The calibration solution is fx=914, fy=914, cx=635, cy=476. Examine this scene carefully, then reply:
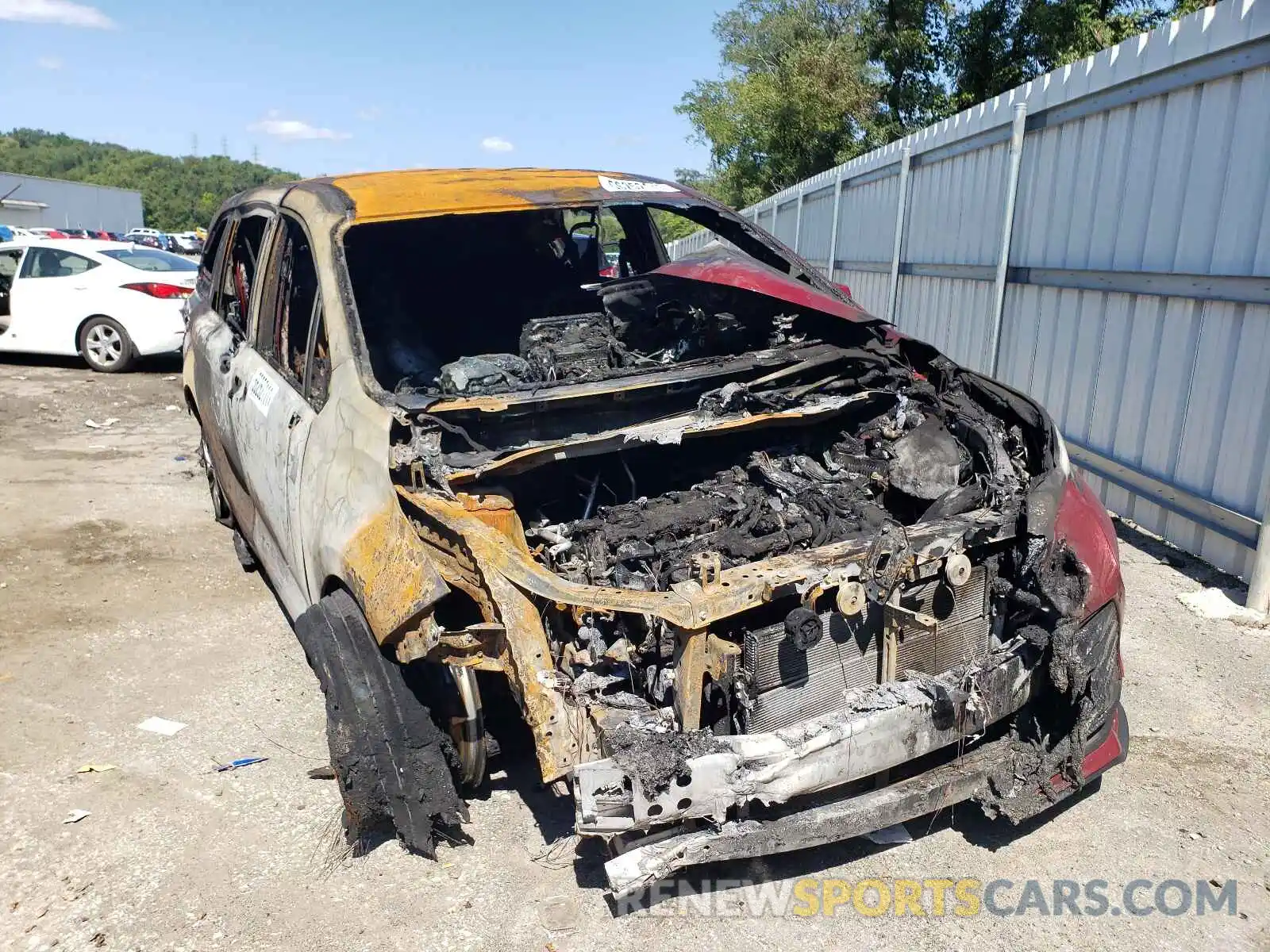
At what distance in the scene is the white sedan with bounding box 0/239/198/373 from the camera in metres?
10.9

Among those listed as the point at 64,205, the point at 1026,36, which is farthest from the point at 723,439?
the point at 64,205

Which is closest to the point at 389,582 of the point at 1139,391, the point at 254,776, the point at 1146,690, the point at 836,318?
the point at 254,776

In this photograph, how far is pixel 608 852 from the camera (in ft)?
7.63

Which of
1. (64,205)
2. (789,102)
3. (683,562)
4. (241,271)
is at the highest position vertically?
(789,102)

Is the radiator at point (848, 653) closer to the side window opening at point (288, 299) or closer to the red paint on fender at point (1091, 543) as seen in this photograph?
the red paint on fender at point (1091, 543)

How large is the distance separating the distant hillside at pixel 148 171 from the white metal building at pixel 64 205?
16858 millimetres

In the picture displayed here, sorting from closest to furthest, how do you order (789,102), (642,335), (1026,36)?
(642,335)
(1026,36)
(789,102)

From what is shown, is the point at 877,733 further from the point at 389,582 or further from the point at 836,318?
the point at 836,318

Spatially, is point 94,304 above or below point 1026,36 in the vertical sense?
below

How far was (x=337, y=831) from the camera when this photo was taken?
2.83m

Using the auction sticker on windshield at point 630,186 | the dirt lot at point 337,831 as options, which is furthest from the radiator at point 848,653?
the auction sticker on windshield at point 630,186

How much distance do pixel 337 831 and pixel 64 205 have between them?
56396 mm

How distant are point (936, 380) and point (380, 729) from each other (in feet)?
7.72

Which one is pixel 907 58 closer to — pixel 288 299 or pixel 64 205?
pixel 288 299
